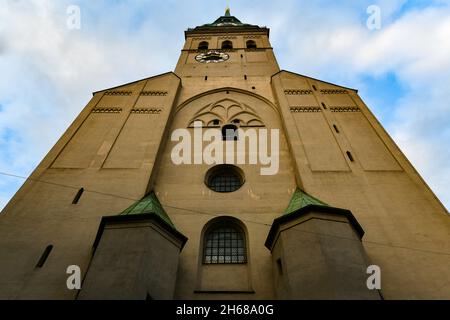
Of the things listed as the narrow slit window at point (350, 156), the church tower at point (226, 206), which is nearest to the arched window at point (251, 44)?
the church tower at point (226, 206)

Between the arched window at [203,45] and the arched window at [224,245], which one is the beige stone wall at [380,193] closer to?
the arched window at [224,245]

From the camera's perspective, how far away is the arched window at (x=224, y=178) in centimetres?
1426

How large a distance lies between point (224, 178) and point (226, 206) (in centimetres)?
208

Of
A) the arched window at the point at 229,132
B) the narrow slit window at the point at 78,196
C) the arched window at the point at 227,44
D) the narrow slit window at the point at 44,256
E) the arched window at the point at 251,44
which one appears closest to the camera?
the narrow slit window at the point at 44,256

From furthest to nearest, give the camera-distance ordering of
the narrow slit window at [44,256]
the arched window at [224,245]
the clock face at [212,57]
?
1. the clock face at [212,57]
2. the arched window at [224,245]
3. the narrow slit window at [44,256]

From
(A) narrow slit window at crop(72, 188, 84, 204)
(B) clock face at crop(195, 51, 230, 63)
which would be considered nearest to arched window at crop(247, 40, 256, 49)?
(B) clock face at crop(195, 51, 230, 63)

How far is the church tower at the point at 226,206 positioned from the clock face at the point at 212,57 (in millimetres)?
7023

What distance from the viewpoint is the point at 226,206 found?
1295cm

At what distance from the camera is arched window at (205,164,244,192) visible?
46.8 ft

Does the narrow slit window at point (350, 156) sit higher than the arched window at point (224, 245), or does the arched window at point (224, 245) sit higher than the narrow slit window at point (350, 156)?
the narrow slit window at point (350, 156)

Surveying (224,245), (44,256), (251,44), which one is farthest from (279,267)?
(251,44)

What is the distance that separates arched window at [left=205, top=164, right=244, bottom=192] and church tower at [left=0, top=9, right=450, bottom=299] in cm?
7
